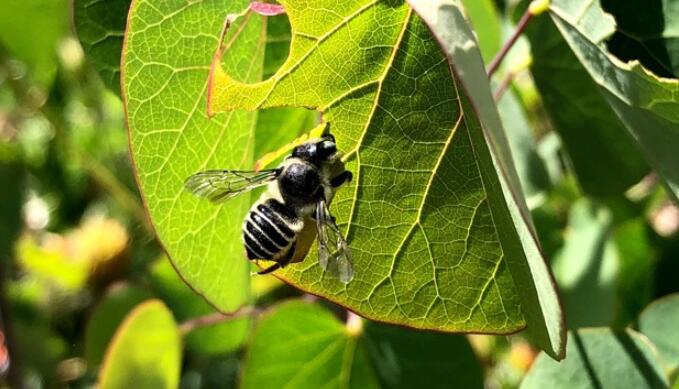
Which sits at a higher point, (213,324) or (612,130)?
(612,130)

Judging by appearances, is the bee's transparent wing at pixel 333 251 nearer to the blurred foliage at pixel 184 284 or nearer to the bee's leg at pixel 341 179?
the bee's leg at pixel 341 179

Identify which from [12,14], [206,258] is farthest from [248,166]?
[12,14]

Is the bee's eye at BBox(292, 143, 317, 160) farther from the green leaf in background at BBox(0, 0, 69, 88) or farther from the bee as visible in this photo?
the green leaf in background at BBox(0, 0, 69, 88)

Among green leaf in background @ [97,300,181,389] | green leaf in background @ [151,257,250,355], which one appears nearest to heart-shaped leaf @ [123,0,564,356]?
green leaf in background @ [97,300,181,389]

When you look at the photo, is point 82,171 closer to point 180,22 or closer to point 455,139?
point 180,22

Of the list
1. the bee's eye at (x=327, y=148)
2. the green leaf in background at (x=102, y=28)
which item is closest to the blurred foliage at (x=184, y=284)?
the green leaf in background at (x=102, y=28)
